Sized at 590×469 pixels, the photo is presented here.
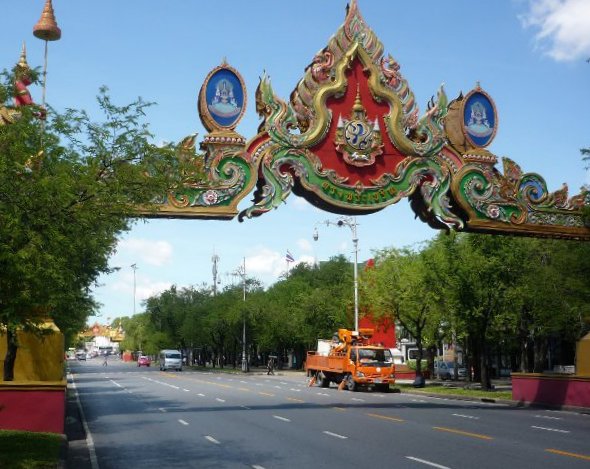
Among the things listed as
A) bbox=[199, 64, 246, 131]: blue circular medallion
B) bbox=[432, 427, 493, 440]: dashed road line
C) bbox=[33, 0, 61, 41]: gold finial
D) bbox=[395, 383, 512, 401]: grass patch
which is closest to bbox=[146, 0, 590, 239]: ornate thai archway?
bbox=[199, 64, 246, 131]: blue circular medallion

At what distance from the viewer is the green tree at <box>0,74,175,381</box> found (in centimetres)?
1202

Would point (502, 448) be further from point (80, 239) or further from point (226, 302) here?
point (226, 302)

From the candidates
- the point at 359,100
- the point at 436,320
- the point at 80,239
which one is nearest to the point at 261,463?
the point at 80,239

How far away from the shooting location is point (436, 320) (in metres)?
49.4

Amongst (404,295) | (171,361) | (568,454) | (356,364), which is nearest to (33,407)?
(568,454)

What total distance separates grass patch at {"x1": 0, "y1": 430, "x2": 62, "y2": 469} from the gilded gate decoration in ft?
26.2

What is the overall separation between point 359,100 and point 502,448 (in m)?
13.4

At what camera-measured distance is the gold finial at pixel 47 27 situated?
26.2m

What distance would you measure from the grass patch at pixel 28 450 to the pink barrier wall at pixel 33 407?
2.01ft

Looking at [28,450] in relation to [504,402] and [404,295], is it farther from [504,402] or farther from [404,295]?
[404,295]

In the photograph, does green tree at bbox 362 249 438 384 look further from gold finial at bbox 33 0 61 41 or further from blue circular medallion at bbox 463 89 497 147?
gold finial at bbox 33 0 61 41

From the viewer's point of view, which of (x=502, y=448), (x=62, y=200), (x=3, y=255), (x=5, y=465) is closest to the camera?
(x=3, y=255)

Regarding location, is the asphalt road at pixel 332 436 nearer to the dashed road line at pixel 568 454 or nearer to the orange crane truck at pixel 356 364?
the dashed road line at pixel 568 454

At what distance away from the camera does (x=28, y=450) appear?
14.8 metres
